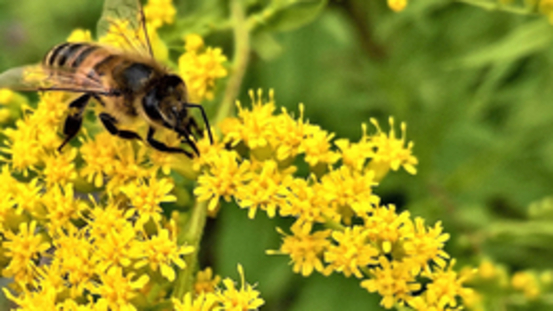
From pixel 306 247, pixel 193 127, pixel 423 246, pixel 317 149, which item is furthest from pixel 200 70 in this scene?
pixel 423 246

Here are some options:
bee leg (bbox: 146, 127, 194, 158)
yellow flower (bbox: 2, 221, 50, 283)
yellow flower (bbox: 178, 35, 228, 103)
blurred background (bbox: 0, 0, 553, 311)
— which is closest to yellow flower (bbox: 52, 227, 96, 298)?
yellow flower (bbox: 2, 221, 50, 283)

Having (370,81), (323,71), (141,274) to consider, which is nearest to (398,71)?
(370,81)

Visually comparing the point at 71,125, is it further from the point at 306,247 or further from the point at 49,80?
the point at 306,247

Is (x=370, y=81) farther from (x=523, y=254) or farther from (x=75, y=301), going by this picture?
(x=75, y=301)

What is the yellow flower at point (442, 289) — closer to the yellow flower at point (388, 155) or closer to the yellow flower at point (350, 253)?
the yellow flower at point (350, 253)

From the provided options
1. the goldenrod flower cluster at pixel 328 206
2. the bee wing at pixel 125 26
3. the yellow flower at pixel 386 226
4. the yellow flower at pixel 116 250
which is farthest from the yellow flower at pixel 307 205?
the bee wing at pixel 125 26

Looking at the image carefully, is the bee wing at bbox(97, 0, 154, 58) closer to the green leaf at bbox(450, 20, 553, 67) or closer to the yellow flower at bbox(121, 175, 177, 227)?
the yellow flower at bbox(121, 175, 177, 227)
